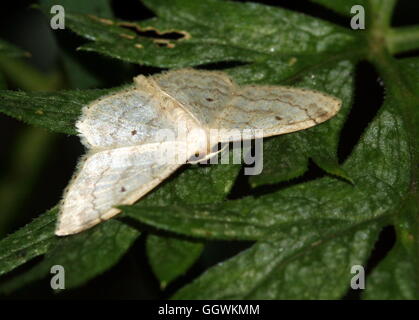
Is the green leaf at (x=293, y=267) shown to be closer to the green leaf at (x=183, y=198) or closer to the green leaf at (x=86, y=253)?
the green leaf at (x=183, y=198)

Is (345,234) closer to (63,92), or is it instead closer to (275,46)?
(275,46)

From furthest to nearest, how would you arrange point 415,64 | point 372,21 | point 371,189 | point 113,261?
point 372,21, point 415,64, point 371,189, point 113,261

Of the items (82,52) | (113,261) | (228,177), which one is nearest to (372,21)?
(228,177)

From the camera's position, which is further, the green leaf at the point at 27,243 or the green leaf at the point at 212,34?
the green leaf at the point at 212,34

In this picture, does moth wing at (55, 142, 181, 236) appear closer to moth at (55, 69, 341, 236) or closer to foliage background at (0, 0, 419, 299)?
moth at (55, 69, 341, 236)

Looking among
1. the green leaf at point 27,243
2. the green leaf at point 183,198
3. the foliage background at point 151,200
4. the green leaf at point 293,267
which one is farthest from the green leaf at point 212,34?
the green leaf at point 293,267
